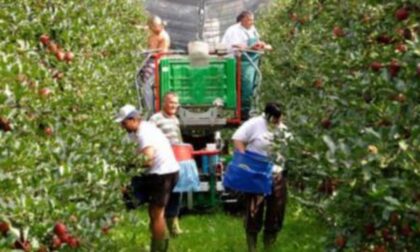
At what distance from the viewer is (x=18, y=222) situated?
4.44m

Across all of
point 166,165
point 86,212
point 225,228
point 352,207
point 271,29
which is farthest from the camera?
point 271,29

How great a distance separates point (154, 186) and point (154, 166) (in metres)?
0.17

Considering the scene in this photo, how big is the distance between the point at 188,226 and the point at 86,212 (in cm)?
642

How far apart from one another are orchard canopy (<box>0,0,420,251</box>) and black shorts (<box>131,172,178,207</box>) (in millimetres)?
483

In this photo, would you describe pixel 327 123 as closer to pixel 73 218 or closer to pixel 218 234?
pixel 73 218

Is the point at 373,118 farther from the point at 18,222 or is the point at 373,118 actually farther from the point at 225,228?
the point at 225,228

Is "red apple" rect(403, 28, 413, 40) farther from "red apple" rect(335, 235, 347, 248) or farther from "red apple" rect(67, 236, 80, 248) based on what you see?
"red apple" rect(67, 236, 80, 248)

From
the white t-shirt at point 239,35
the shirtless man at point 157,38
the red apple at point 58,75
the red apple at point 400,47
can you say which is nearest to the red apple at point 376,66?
the red apple at point 400,47

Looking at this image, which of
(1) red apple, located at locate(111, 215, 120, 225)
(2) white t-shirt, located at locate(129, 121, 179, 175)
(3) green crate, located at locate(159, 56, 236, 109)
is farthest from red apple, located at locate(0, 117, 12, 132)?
(3) green crate, located at locate(159, 56, 236, 109)

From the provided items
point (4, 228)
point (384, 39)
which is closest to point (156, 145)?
point (384, 39)

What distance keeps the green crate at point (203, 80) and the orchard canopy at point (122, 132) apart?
413 centimetres

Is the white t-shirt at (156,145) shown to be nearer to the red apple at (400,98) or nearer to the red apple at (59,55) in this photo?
the red apple at (59,55)

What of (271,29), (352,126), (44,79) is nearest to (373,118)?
(352,126)

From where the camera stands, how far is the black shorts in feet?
30.6
